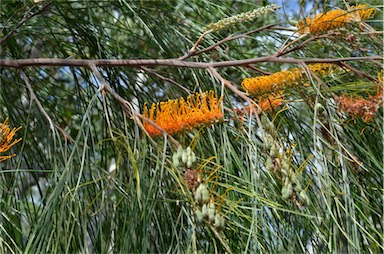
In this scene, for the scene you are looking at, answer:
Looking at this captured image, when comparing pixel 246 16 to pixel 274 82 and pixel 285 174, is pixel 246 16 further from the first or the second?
pixel 285 174

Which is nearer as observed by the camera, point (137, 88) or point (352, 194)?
point (352, 194)

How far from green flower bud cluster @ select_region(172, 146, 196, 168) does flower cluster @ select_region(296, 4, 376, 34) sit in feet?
0.77

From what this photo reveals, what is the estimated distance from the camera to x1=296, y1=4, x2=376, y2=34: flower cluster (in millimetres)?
731

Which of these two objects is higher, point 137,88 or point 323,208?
point 137,88

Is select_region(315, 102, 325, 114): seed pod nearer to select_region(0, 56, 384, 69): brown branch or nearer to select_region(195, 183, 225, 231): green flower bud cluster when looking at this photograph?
select_region(0, 56, 384, 69): brown branch

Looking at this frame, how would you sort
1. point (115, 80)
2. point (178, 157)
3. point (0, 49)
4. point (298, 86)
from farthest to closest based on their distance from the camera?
point (0, 49) < point (115, 80) < point (298, 86) < point (178, 157)

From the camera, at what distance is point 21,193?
3.52 ft

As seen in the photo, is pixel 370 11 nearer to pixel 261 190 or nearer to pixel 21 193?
pixel 261 190

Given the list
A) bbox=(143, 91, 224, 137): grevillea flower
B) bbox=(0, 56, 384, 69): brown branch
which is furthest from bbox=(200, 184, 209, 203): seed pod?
bbox=(0, 56, 384, 69): brown branch

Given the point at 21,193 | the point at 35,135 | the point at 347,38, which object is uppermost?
the point at 347,38

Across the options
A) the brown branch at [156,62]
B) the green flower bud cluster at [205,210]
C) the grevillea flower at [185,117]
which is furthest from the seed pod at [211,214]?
the brown branch at [156,62]

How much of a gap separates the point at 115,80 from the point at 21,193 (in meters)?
0.27

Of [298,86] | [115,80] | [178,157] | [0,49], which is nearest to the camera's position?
[178,157]

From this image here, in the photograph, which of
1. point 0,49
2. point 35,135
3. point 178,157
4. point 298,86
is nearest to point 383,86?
point 298,86
